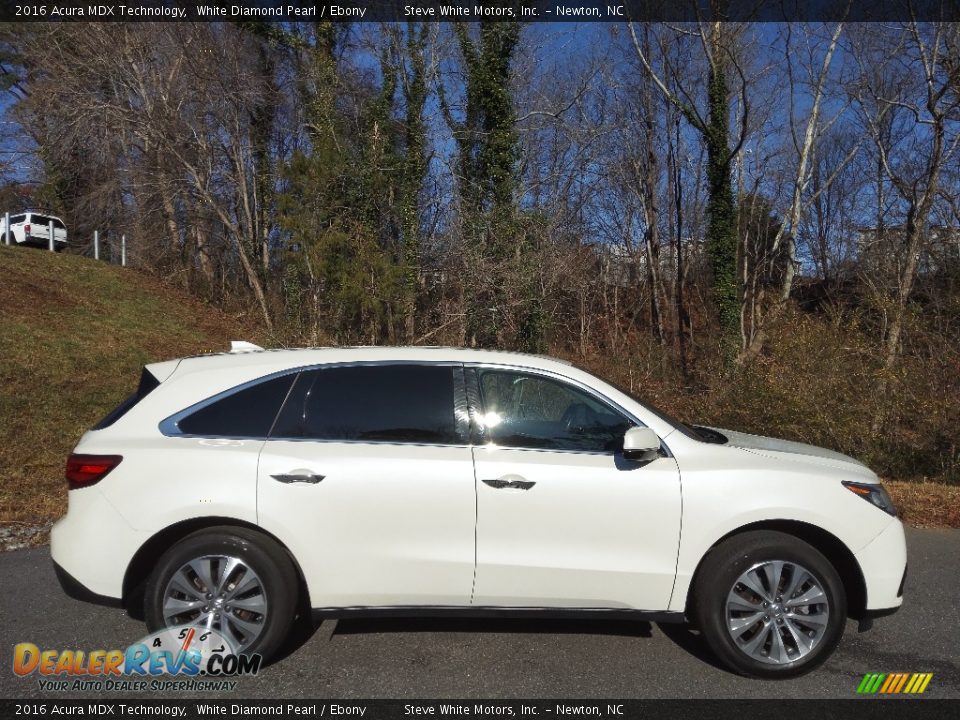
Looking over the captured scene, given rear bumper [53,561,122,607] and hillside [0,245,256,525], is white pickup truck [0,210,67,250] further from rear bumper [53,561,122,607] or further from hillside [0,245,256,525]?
rear bumper [53,561,122,607]

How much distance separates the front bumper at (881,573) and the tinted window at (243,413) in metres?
3.28

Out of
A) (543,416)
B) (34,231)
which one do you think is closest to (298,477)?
(543,416)

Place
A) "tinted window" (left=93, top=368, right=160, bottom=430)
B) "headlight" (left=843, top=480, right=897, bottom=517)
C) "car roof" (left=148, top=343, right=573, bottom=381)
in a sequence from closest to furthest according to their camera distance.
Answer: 1. "headlight" (left=843, top=480, right=897, bottom=517)
2. "tinted window" (left=93, top=368, right=160, bottom=430)
3. "car roof" (left=148, top=343, right=573, bottom=381)

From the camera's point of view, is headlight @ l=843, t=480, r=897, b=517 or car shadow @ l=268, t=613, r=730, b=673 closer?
headlight @ l=843, t=480, r=897, b=517

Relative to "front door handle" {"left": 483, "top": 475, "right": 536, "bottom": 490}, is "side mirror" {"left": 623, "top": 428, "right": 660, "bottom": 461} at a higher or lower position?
higher

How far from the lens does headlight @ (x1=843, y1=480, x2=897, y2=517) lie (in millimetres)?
3686

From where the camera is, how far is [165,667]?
355 centimetres

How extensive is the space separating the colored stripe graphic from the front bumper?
31 centimetres

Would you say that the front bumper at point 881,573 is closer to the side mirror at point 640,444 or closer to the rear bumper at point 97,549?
the side mirror at point 640,444

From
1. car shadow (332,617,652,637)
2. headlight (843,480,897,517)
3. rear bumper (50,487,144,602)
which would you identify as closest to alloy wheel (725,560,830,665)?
headlight (843,480,897,517)

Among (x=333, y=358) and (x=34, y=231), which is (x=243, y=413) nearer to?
(x=333, y=358)

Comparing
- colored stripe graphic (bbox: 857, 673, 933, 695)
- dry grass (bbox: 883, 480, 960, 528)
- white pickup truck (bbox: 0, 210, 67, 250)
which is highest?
white pickup truck (bbox: 0, 210, 67, 250)

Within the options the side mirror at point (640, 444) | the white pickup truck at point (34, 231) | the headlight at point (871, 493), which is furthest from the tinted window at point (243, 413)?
the white pickup truck at point (34, 231)

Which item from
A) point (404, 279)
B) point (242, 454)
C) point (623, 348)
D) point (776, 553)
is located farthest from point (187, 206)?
point (776, 553)
